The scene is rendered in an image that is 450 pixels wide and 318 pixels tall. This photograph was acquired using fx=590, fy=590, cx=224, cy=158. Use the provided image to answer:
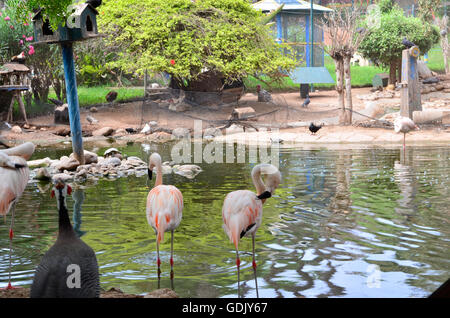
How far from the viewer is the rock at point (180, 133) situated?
734 inches

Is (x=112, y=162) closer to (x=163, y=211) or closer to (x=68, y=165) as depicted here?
(x=68, y=165)

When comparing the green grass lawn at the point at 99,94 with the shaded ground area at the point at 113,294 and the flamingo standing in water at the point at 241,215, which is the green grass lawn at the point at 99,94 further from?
the shaded ground area at the point at 113,294

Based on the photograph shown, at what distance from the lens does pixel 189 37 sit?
67.8ft

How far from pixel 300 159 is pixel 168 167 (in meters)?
3.02

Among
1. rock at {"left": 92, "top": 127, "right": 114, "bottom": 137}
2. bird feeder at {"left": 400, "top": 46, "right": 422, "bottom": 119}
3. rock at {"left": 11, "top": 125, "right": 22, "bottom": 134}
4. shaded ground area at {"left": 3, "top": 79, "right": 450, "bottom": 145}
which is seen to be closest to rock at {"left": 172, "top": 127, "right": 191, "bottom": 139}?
shaded ground area at {"left": 3, "top": 79, "right": 450, "bottom": 145}

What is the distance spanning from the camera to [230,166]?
12.6 meters

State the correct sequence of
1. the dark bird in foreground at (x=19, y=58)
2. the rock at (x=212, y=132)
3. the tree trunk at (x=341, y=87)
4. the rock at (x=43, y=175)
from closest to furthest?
the rock at (x=43, y=175) < the rock at (x=212, y=132) < the tree trunk at (x=341, y=87) < the dark bird in foreground at (x=19, y=58)

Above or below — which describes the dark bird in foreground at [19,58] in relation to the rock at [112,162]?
above

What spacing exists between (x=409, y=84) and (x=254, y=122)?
5171 mm

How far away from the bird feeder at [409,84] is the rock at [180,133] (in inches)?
265

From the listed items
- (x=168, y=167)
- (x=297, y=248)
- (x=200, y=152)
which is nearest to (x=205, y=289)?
(x=297, y=248)

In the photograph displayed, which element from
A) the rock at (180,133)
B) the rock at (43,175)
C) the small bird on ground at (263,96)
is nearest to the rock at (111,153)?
the rock at (43,175)

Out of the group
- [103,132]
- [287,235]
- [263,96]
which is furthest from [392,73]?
[287,235]

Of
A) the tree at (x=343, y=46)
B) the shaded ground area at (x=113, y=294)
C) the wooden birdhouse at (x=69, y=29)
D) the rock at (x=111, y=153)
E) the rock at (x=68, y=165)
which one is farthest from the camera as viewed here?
the tree at (x=343, y=46)
